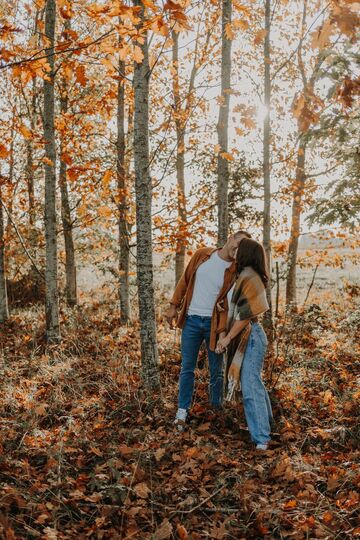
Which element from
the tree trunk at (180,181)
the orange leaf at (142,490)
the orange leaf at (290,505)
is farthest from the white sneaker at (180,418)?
the tree trunk at (180,181)

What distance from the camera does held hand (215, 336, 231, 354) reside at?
16.1ft

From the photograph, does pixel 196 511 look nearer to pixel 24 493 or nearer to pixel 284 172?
pixel 24 493

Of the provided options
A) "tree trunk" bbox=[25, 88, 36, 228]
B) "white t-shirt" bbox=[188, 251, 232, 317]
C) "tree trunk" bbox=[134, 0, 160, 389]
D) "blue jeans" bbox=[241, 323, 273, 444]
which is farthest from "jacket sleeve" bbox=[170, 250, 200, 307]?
"tree trunk" bbox=[25, 88, 36, 228]

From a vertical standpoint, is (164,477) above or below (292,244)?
below

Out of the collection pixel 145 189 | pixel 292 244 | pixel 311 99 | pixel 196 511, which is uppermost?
pixel 311 99

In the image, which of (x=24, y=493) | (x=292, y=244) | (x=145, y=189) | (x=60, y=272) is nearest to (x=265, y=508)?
(x=24, y=493)

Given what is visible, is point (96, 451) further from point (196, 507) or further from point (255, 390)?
point (255, 390)

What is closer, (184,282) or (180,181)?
(184,282)

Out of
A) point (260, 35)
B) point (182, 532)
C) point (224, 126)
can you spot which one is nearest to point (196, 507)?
point (182, 532)

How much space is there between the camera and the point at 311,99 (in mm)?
3430

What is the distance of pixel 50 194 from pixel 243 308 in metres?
4.57

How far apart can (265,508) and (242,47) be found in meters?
12.7

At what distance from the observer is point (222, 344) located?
16.2 feet

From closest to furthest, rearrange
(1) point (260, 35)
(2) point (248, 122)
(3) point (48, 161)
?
(1) point (260, 35) < (3) point (48, 161) < (2) point (248, 122)
